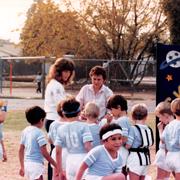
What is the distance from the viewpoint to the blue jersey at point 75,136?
6.07m

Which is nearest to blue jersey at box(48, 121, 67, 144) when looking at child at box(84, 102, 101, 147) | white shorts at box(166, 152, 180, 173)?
child at box(84, 102, 101, 147)

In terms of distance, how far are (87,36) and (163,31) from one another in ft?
18.7

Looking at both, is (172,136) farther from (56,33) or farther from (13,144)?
(56,33)

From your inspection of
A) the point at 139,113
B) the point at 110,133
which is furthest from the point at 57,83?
the point at 110,133

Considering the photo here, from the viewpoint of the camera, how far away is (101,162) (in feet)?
17.6

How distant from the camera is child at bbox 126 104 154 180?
6630 mm

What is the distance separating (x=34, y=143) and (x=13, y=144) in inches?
228

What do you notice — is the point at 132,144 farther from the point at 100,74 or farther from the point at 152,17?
the point at 152,17

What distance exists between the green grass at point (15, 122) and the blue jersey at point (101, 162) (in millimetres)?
9710

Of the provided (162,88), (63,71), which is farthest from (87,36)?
(63,71)

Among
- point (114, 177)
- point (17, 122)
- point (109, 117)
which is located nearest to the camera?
point (114, 177)

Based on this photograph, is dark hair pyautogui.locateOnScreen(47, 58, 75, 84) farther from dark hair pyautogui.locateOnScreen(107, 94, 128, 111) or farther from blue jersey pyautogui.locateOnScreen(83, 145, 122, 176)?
blue jersey pyautogui.locateOnScreen(83, 145, 122, 176)

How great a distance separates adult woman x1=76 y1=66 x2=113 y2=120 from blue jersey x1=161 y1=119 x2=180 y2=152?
1002 millimetres

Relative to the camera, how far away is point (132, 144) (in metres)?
6.64
